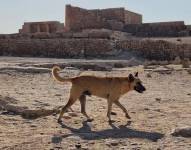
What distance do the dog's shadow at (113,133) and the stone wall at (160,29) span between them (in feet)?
84.0

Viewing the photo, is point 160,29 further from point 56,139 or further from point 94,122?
point 56,139

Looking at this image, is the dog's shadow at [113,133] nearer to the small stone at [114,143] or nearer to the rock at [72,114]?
the small stone at [114,143]

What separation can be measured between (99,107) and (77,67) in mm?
9413

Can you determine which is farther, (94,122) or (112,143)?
(94,122)

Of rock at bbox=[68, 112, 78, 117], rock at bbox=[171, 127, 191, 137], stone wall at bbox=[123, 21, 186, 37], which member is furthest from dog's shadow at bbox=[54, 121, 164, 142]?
stone wall at bbox=[123, 21, 186, 37]

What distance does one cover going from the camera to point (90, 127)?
875cm

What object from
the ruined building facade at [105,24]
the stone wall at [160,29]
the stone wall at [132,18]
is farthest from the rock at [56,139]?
the stone wall at [132,18]

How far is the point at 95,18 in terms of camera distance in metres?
36.2

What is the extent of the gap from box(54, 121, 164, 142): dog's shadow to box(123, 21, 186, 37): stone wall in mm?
25618

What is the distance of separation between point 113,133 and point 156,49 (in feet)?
65.1

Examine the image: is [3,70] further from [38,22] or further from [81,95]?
[38,22]

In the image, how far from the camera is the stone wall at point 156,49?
2733cm

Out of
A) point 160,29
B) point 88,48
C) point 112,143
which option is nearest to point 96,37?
point 88,48

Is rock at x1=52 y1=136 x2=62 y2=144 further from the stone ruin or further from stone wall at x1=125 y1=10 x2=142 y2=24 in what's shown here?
stone wall at x1=125 y1=10 x2=142 y2=24
